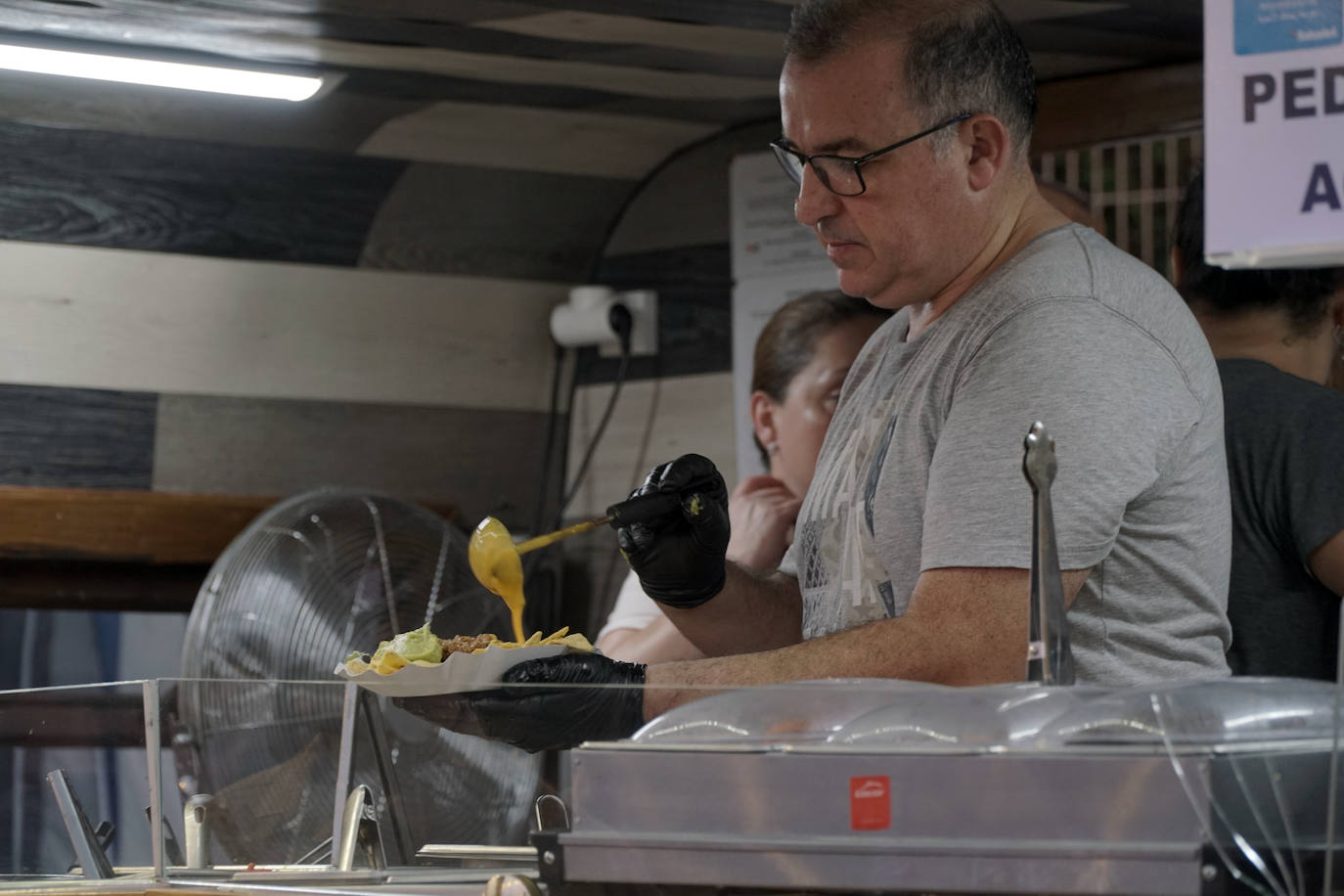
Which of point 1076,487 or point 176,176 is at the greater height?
Answer: point 176,176

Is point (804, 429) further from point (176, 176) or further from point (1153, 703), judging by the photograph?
point (1153, 703)

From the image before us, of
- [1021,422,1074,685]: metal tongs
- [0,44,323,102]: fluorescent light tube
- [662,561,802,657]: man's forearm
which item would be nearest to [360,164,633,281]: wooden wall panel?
[0,44,323,102]: fluorescent light tube

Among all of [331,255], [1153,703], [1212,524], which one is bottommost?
[1153,703]

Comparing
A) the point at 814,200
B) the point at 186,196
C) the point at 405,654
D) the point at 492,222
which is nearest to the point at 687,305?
the point at 492,222

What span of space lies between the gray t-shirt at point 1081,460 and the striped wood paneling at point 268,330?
2.22 meters

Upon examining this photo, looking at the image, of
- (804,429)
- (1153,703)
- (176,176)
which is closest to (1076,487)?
(1153,703)

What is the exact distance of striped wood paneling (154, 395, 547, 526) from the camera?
3.52 meters

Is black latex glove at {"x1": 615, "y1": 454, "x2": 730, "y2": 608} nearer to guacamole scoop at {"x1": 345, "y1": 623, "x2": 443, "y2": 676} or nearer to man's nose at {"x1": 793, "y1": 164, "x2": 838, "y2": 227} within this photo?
man's nose at {"x1": 793, "y1": 164, "x2": 838, "y2": 227}

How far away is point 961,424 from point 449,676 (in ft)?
1.70

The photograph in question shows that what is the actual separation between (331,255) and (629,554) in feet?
6.52

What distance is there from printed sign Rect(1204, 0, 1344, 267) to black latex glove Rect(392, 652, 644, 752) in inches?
23.1

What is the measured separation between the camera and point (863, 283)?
1711 millimetres

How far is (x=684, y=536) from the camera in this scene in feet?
5.98

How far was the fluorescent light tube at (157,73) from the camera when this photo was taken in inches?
113
